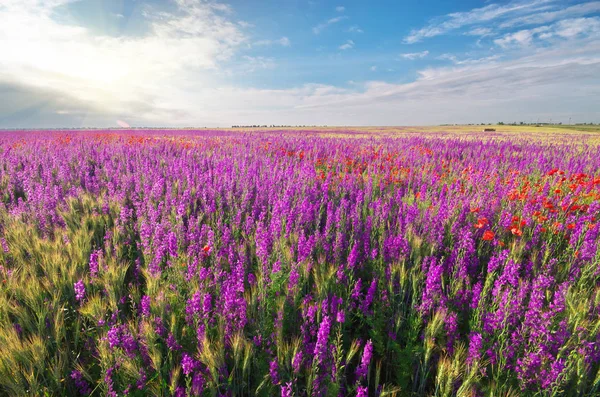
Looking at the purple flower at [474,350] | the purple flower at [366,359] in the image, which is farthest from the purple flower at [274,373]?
the purple flower at [474,350]

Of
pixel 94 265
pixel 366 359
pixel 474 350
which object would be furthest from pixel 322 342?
pixel 94 265

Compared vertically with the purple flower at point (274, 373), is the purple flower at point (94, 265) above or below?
above

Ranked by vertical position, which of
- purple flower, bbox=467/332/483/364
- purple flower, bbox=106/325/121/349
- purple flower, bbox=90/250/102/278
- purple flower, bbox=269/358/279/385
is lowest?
purple flower, bbox=269/358/279/385

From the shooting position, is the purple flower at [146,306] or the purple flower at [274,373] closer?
the purple flower at [274,373]

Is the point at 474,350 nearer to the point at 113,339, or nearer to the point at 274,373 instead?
the point at 274,373

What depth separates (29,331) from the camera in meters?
1.73

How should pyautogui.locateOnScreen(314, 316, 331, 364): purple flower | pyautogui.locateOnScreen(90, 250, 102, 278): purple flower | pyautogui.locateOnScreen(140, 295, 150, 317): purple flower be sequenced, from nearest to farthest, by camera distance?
pyautogui.locateOnScreen(314, 316, 331, 364): purple flower, pyautogui.locateOnScreen(140, 295, 150, 317): purple flower, pyautogui.locateOnScreen(90, 250, 102, 278): purple flower

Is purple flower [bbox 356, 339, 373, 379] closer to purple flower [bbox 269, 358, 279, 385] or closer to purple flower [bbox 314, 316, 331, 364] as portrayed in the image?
purple flower [bbox 314, 316, 331, 364]

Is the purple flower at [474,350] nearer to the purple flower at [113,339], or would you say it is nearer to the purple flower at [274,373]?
the purple flower at [274,373]

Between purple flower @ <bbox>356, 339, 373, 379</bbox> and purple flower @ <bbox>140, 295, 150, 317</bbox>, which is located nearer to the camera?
purple flower @ <bbox>356, 339, 373, 379</bbox>

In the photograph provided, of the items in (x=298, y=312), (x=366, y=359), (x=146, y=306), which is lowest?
(x=298, y=312)

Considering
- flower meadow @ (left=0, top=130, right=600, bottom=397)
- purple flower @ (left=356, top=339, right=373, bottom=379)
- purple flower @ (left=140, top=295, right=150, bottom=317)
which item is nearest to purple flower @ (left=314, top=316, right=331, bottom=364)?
flower meadow @ (left=0, top=130, right=600, bottom=397)

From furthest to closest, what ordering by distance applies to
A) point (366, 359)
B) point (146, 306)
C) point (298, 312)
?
point (298, 312) < point (146, 306) < point (366, 359)

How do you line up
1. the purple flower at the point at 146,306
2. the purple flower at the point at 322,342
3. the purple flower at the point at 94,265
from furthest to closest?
the purple flower at the point at 94,265
the purple flower at the point at 146,306
the purple flower at the point at 322,342
